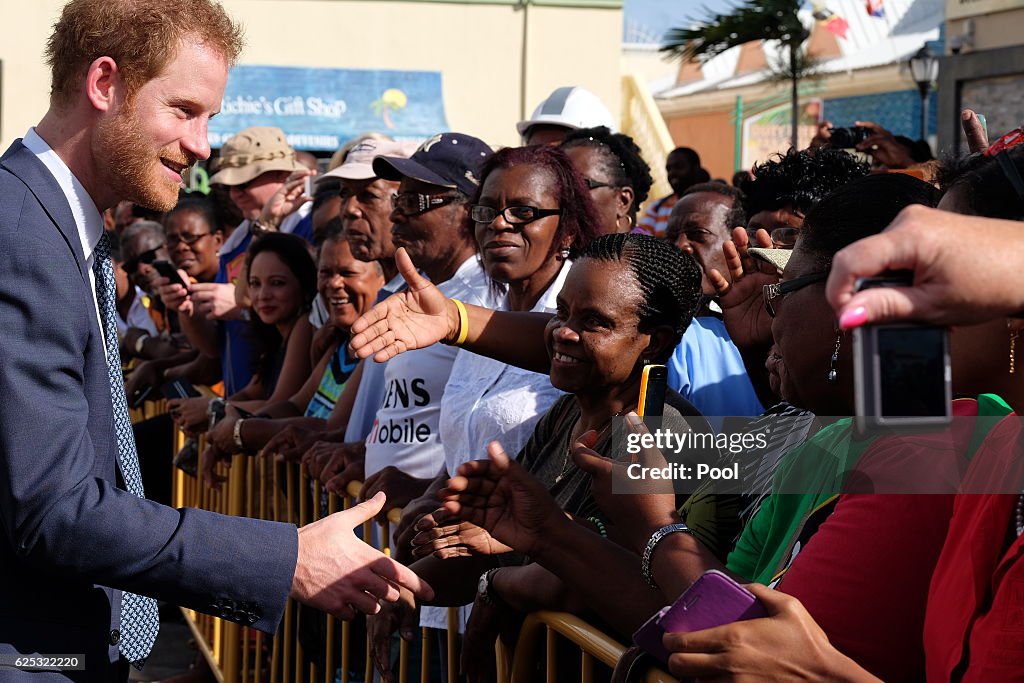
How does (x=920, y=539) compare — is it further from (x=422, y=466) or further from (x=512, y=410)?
(x=422, y=466)

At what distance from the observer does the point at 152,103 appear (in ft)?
9.30

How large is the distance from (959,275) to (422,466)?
3.02 m

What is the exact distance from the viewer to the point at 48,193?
2.69 metres

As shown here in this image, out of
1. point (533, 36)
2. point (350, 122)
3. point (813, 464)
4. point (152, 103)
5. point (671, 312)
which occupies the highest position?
point (533, 36)

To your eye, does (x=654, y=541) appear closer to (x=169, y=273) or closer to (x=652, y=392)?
(x=652, y=392)

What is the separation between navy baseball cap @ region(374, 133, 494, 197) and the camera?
4738 mm

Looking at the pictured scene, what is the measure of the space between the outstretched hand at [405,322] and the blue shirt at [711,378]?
0.75m

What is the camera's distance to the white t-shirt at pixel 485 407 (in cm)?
374

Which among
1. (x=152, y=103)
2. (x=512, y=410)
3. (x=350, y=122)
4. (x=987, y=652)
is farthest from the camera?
(x=350, y=122)

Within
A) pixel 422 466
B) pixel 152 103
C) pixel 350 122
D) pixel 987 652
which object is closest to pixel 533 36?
pixel 350 122

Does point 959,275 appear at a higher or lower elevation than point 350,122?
lower

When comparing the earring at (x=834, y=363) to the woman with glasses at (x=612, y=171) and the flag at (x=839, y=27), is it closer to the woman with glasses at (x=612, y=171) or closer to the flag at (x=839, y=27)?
the woman with glasses at (x=612, y=171)

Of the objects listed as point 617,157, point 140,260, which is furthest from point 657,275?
point 140,260

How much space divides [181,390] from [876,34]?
2654 cm
